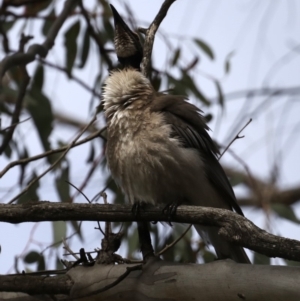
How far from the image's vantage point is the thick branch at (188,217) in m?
1.83

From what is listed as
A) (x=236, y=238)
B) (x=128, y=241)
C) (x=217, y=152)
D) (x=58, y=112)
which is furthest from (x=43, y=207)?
(x=58, y=112)

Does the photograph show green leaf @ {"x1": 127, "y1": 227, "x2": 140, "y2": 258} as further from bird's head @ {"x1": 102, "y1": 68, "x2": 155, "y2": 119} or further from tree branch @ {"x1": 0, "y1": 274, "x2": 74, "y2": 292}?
tree branch @ {"x1": 0, "y1": 274, "x2": 74, "y2": 292}

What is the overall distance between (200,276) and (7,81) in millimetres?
2462

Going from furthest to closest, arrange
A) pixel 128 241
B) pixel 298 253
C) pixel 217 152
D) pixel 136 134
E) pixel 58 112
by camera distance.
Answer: pixel 58 112 < pixel 128 241 < pixel 217 152 < pixel 136 134 < pixel 298 253

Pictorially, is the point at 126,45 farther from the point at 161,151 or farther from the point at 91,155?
the point at 91,155

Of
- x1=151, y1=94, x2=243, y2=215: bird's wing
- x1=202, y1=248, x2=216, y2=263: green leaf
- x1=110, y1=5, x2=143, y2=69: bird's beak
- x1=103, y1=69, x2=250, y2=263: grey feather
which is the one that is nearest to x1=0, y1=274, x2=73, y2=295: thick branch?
x1=103, y1=69, x2=250, y2=263: grey feather

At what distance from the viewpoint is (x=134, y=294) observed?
6.63ft

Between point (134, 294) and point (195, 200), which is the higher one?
point (195, 200)

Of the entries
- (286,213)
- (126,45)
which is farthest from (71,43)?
(286,213)

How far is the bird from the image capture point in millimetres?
2539

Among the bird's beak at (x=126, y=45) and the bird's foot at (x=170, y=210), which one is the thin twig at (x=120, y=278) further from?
the bird's beak at (x=126, y=45)

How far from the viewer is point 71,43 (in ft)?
13.1

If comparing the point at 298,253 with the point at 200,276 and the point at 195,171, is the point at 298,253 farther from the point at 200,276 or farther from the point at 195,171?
the point at 195,171

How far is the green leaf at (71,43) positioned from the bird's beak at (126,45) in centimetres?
96
